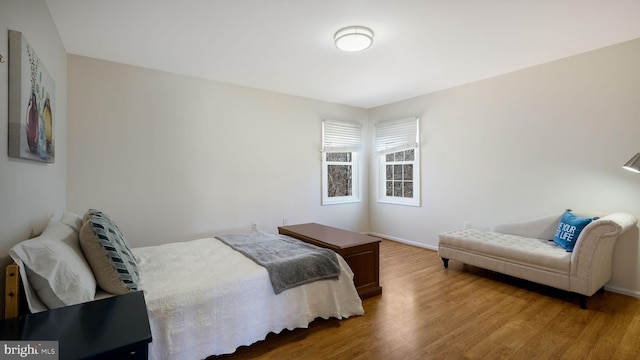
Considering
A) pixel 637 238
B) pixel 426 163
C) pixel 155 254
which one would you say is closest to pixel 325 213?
pixel 426 163

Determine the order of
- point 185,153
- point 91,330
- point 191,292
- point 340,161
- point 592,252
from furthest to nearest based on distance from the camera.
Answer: point 340,161, point 185,153, point 592,252, point 191,292, point 91,330

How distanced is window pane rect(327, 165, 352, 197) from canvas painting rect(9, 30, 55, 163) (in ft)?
12.3

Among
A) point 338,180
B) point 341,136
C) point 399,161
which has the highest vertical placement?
point 341,136

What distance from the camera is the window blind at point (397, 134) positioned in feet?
15.7

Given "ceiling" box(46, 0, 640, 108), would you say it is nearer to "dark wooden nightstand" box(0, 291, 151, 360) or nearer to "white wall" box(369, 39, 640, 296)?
"white wall" box(369, 39, 640, 296)

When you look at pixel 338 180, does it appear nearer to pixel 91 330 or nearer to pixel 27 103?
pixel 27 103

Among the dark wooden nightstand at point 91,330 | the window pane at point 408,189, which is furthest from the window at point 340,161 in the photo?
the dark wooden nightstand at point 91,330

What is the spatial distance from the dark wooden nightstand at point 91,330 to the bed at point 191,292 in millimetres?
239

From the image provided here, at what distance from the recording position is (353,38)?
257 centimetres

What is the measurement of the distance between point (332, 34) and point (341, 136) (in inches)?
105

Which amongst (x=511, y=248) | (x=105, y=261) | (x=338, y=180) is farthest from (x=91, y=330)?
(x=338, y=180)

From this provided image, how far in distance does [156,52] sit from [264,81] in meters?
1.34

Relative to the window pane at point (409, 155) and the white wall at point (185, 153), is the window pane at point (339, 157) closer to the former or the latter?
the white wall at point (185, 153)

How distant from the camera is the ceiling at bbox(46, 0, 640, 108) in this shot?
2.22m
